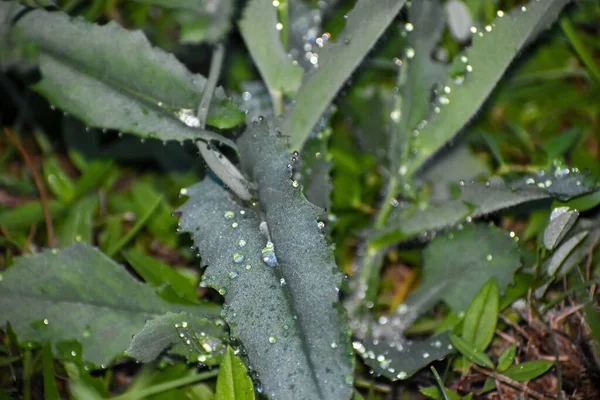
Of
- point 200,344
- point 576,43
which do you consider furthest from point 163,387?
point 576,43

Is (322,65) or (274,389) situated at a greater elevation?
(322,65)

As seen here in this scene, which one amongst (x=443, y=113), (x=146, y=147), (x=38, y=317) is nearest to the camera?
(x=38, y=317)

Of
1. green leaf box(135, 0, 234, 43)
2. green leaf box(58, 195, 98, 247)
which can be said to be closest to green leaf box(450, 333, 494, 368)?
green leaf box(135, 0, 234, 43)

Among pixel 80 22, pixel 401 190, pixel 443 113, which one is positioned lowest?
pixel 401 190

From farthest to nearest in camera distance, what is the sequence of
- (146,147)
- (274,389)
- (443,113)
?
(146,147) → (443,113) → (274,389)

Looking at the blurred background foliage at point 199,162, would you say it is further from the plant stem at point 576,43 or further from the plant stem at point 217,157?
the plant stem at point 217,157

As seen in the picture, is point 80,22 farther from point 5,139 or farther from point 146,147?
point 5,139

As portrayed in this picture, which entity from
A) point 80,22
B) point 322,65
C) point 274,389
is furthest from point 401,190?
point 80,22
